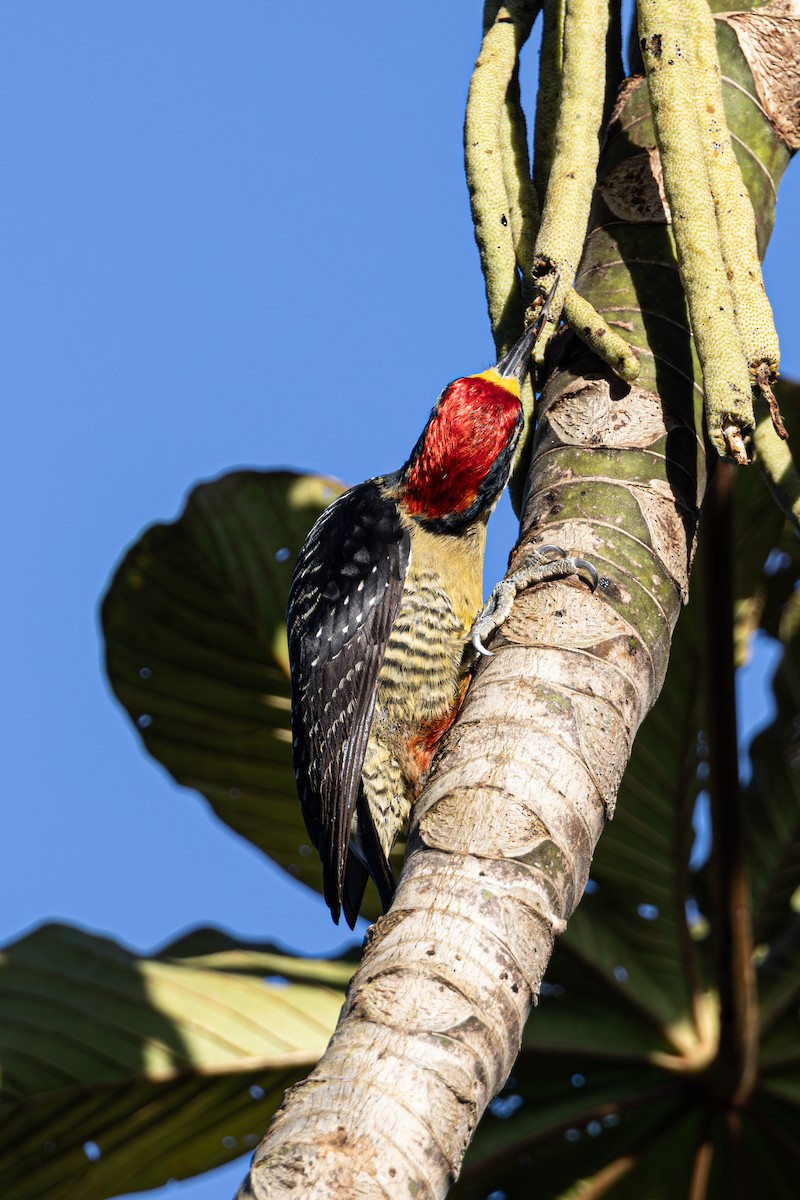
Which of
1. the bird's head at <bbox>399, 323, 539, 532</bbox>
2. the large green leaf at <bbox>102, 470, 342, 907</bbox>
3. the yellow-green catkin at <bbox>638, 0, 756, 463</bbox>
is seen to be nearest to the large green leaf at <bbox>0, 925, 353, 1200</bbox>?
the large green leaf at <bbox>102, 470, 342, 907</bbox>

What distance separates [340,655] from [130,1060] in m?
1.30

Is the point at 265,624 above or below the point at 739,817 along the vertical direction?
above

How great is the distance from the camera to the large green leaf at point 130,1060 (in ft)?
11.5

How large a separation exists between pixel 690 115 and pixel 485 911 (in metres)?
1.38

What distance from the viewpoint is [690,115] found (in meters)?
2.22

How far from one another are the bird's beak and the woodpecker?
28 centimetres

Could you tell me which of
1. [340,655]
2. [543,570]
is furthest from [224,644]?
[543,570]

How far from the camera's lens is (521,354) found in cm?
264

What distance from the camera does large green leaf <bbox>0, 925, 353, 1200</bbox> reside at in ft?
11.5

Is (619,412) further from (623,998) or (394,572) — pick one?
(623,998)

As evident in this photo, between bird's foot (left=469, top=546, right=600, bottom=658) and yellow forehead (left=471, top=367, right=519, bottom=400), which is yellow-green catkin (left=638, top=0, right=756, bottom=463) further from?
yellow forehead (left=471, top=367, right=519, bottom=400)

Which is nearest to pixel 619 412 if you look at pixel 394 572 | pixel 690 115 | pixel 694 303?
pixel 694 303

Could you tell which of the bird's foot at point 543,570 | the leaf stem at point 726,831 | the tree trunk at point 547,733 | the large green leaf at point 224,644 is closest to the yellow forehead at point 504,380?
the tree trunk at point 547,733

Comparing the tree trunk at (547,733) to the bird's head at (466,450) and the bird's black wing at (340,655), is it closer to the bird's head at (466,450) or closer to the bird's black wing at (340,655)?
the bird's head at (466,450)
